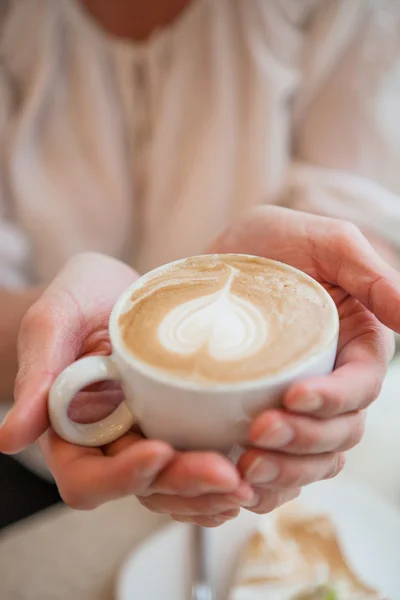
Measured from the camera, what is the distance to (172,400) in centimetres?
32

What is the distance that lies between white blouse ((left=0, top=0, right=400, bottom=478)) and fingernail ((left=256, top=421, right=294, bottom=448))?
0.41 meters

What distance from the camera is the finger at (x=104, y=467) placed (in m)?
0.33

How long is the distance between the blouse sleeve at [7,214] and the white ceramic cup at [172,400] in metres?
0.40

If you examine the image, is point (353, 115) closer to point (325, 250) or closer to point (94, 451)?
point (325, 250)

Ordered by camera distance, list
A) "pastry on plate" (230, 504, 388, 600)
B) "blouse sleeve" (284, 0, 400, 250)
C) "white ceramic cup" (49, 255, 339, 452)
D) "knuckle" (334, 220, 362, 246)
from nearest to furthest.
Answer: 1. "white ceramic cup" (49, 255, 339, 452)
2. "knuckle" (334, 220, 362, 246)
3. "pastry on plate" (230, 504, 388, 600)
4. "blouse sleeve" (284, 0, 400, 250)

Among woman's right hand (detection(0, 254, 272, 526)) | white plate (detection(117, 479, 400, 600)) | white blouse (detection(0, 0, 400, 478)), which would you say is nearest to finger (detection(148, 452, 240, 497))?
woman's right hand (detection(0, 254, 272, 526))

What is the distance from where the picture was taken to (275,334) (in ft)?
1.20

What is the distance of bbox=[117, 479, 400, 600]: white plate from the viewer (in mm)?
587

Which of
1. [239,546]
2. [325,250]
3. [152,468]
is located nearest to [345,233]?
[325,250]

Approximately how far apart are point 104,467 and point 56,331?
0.11 metres

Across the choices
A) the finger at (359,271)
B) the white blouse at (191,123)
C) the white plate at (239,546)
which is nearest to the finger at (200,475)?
the finger at (359,271)

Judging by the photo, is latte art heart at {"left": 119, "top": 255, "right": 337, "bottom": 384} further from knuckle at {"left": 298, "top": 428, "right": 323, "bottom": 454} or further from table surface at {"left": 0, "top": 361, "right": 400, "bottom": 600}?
table surface at {"left": 0, "top": 361, "right": 400, "bottom": 600}

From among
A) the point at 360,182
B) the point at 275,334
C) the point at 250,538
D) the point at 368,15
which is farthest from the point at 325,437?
the point at 368,15

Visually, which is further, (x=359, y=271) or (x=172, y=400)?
(x=359, y=271)
